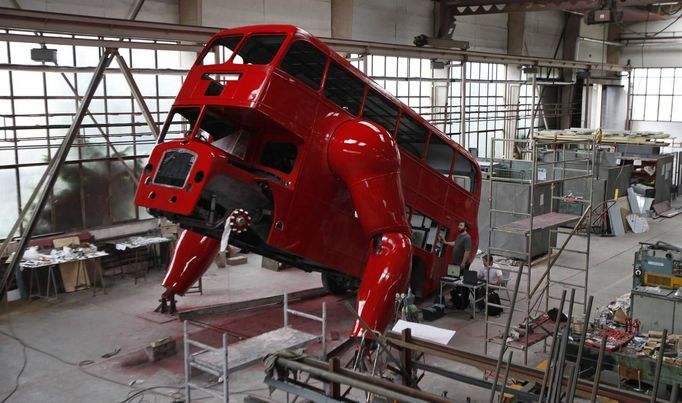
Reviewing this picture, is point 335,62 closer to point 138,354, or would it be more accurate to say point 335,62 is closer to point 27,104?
point 138,354

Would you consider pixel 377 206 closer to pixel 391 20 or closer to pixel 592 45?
pixel 391 20

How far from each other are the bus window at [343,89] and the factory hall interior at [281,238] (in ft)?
0.12

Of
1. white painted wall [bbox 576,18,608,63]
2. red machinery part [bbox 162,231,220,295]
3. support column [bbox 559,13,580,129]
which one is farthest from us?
white painted wall [bbox 576,18,608,63]

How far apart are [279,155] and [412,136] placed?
3.30 meters

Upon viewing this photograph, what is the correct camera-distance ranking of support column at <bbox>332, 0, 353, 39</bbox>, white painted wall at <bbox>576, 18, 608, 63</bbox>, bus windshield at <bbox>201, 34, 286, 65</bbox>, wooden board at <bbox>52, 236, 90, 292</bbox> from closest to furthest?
bus windshield at <bbox>201, 34, 286, 65</bbox> < wooden board at <bbox>52, 236, 90, 292</bbox> < support column at <bbox>332, 0, 353, 39</bbox> < white painted wall at <bbox>576, 18, 608, 63</bbox>

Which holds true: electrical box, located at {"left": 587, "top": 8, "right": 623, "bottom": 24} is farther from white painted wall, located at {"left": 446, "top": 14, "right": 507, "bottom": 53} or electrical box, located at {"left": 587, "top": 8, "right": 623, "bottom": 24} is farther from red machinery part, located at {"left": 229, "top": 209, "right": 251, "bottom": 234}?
red machinery part, located at {"left": 229, "top": 209, "right": 251, "bottom": 234}

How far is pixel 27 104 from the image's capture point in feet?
51.6

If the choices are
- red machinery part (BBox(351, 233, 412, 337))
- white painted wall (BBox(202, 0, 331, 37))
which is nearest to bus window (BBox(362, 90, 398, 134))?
red machinery part (BBox(351, 233, 412, 337))

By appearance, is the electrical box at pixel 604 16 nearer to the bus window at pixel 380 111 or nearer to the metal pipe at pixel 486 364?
the bus window at pixel 380 111

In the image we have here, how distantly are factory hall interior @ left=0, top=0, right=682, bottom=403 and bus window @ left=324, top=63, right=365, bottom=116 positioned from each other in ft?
0.12

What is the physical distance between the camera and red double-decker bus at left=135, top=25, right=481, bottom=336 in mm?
9008

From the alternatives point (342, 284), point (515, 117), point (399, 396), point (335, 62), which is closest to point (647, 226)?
point (515, 117)

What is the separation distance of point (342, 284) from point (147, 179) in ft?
21.0

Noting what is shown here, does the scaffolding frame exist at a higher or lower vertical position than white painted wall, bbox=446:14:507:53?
lower
